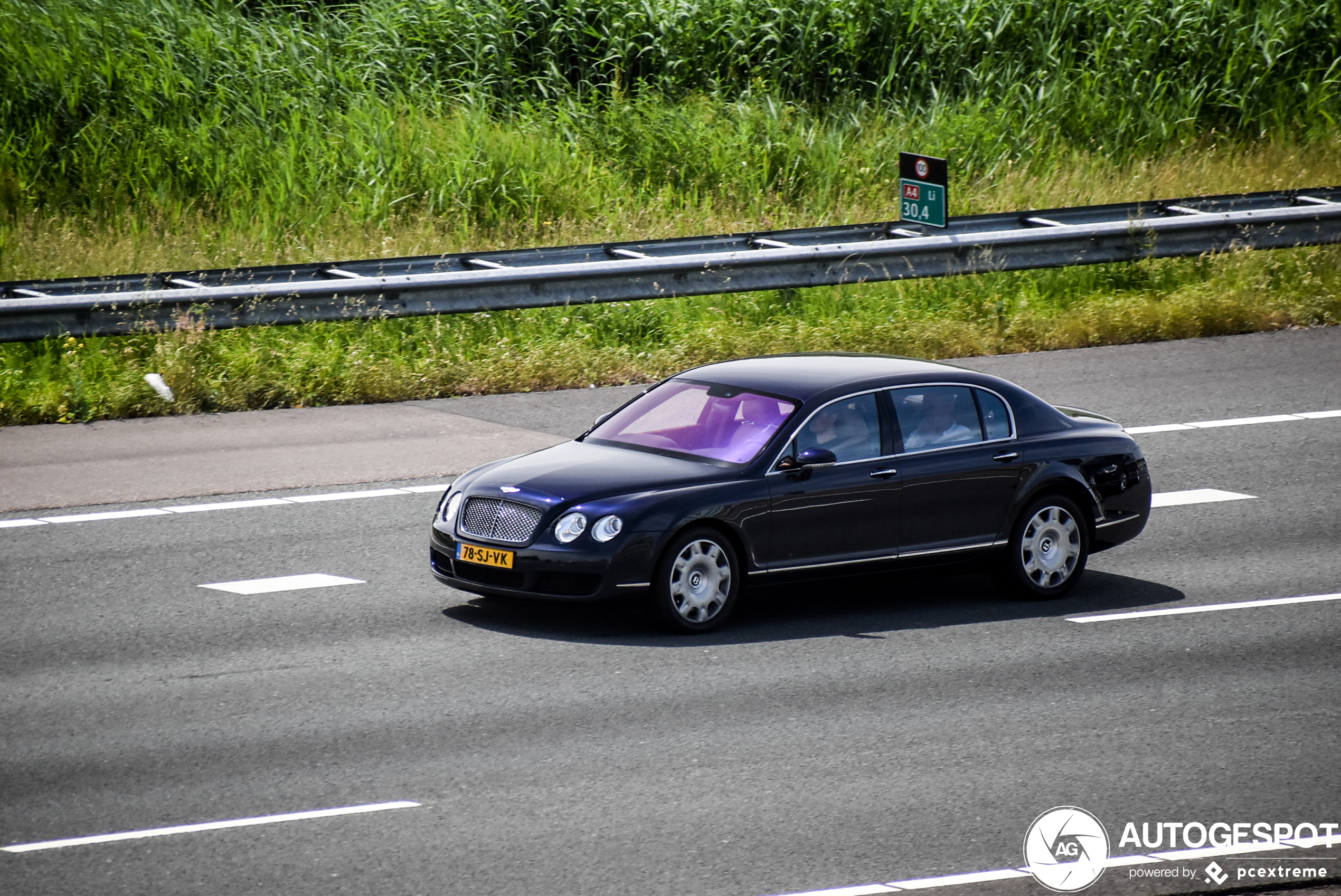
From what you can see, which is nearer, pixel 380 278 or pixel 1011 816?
pixel 1011 816

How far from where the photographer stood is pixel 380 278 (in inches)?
613

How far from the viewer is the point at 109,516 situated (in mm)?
11812

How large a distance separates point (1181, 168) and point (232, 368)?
1368 centimetres

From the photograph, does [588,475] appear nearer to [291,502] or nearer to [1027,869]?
[291,502]

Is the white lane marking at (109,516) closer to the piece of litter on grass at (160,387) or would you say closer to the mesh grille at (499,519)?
the piece of litter on grass at (160,387)

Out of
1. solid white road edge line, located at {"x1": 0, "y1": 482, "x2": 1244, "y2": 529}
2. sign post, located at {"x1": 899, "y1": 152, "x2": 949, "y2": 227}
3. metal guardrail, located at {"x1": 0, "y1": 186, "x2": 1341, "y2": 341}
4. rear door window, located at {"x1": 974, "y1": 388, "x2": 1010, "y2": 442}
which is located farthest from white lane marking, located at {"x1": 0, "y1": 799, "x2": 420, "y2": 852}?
sign post, located at {"x1": 899, "y1": 152, "x2": 949, "y2": 227}

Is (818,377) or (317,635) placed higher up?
(818,377)

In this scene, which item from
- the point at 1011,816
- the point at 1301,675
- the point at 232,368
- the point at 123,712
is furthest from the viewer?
the point at 232,368

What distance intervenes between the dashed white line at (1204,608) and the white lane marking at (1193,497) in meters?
2.22

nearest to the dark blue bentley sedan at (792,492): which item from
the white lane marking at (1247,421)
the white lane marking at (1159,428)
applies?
the white lane marking at (1159,428)

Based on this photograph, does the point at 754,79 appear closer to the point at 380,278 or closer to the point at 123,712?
the point at 380,278

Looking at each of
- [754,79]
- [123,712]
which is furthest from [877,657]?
[754,79]

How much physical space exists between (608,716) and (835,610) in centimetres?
243

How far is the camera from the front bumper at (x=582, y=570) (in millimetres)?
9125
